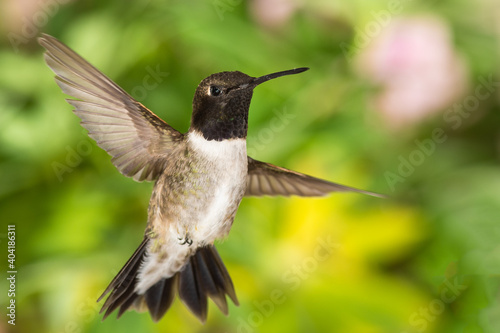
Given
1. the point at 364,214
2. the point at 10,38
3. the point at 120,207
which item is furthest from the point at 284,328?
the point at 10,38

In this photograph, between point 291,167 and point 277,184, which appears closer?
point 277,184

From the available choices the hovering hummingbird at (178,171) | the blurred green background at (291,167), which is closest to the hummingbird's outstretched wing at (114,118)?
the hovering hummingbird at (178,171)

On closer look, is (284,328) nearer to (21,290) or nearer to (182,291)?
(21,290)

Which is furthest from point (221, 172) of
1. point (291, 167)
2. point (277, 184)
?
point (291, 167)

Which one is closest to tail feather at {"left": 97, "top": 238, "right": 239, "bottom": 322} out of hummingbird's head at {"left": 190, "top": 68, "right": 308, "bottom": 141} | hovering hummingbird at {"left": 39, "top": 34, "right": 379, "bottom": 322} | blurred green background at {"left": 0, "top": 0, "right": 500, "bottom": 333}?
hovering hummingbird at {"left": 39, "top": 34, "right": 379, "bottom": 322}

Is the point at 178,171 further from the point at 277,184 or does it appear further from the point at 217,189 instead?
the point at 277,184

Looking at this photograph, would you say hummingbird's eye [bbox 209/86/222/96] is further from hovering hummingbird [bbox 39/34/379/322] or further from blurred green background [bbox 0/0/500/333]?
blurred green background [bbox 0/0/500/333]
